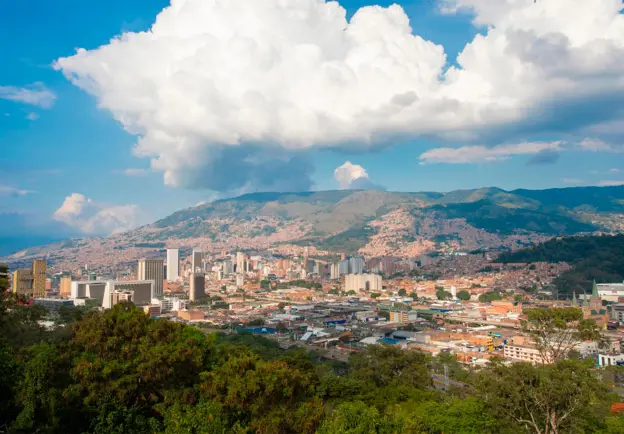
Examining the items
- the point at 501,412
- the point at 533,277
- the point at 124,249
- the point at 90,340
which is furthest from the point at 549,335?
the point at 124,249

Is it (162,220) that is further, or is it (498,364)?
(162,220)

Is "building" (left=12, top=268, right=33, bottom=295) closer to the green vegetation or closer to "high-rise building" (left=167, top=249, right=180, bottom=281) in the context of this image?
"high-rise building" (left=167, top=249, right=180, bottom=281)

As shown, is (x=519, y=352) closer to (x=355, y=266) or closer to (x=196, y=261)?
(x=355, y=266)

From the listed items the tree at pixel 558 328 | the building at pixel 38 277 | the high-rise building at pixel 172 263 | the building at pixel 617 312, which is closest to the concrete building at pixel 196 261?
the high-rise building at pixel 172 263

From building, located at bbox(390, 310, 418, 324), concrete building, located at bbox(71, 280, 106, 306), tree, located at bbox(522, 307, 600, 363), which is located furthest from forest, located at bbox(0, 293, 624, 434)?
concrete building, located at bbox(71, 280, 106, 306)

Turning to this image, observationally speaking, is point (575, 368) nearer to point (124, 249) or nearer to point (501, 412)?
point (501, 412)

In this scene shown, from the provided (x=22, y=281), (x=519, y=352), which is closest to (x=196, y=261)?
(x=22, y=281)

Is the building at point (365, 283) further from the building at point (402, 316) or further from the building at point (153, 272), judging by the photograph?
the building at point (153, 272)
